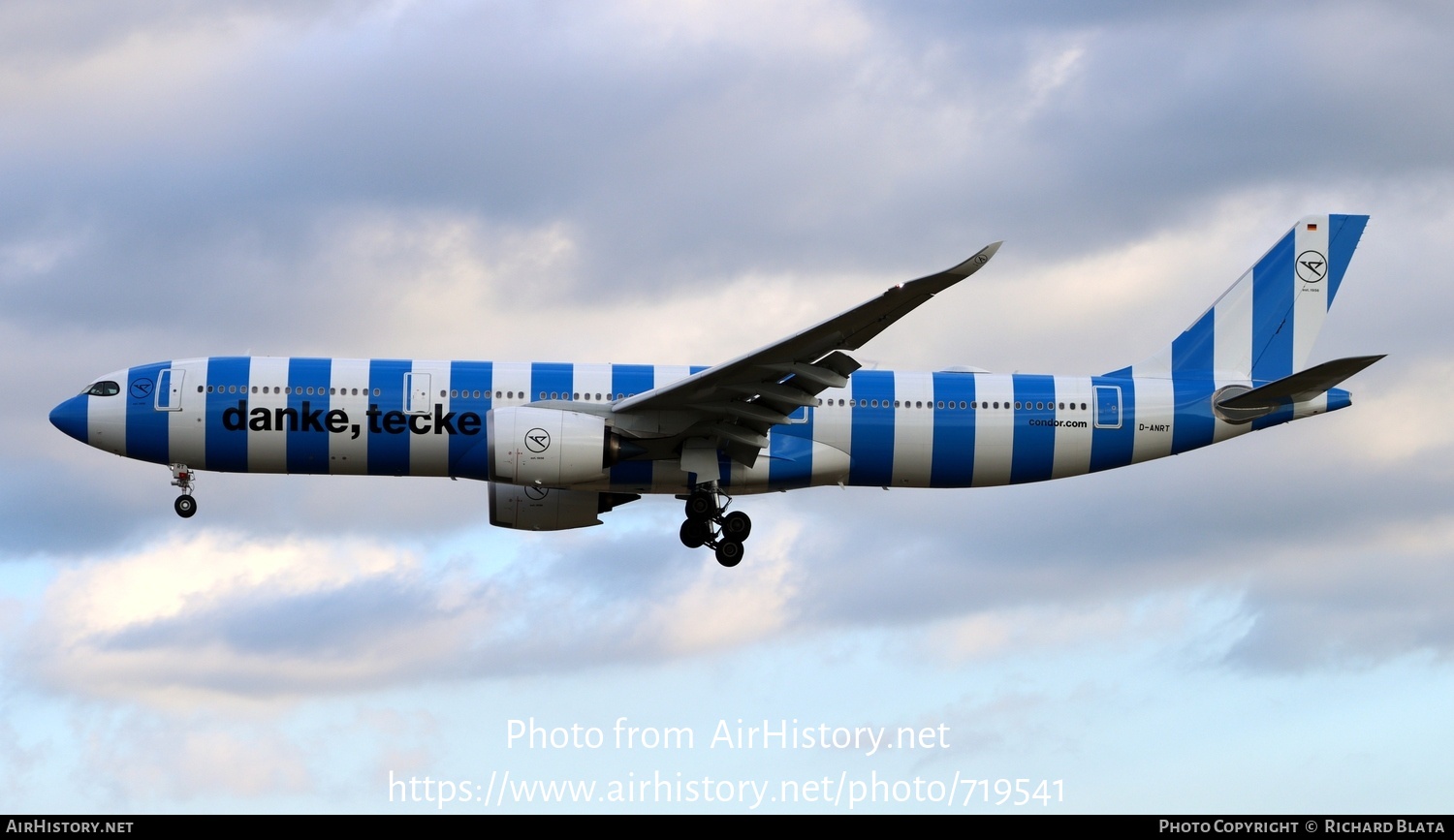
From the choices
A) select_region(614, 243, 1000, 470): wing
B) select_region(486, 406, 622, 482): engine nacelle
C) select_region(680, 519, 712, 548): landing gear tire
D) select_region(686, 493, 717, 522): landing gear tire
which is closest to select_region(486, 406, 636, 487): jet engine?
select_region(486, 406, 622, 482): engine nacelle

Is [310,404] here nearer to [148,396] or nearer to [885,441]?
[148,396]

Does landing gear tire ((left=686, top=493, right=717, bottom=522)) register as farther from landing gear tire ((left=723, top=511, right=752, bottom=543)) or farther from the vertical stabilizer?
the vertical stabilizer

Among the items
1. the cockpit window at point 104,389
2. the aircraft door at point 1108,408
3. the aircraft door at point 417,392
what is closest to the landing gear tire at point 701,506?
the aircraft door at point 417,392

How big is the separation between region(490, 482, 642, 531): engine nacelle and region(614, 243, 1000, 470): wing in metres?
3.95

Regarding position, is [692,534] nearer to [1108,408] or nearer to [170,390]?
[1108,408]

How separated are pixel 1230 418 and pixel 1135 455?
91.7 inches

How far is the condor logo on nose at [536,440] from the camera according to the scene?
3769 centimetres

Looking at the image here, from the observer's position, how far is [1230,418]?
137 feet

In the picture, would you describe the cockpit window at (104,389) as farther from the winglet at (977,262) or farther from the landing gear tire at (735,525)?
the winglet at (977,262)

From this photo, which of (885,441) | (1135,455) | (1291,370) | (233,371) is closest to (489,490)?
(233,371)

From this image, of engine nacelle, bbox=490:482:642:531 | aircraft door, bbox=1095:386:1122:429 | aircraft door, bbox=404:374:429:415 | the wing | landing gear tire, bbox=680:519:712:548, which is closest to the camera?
the wing

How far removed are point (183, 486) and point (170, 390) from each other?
216 cm

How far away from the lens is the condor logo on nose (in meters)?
37.7

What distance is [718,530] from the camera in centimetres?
4078
